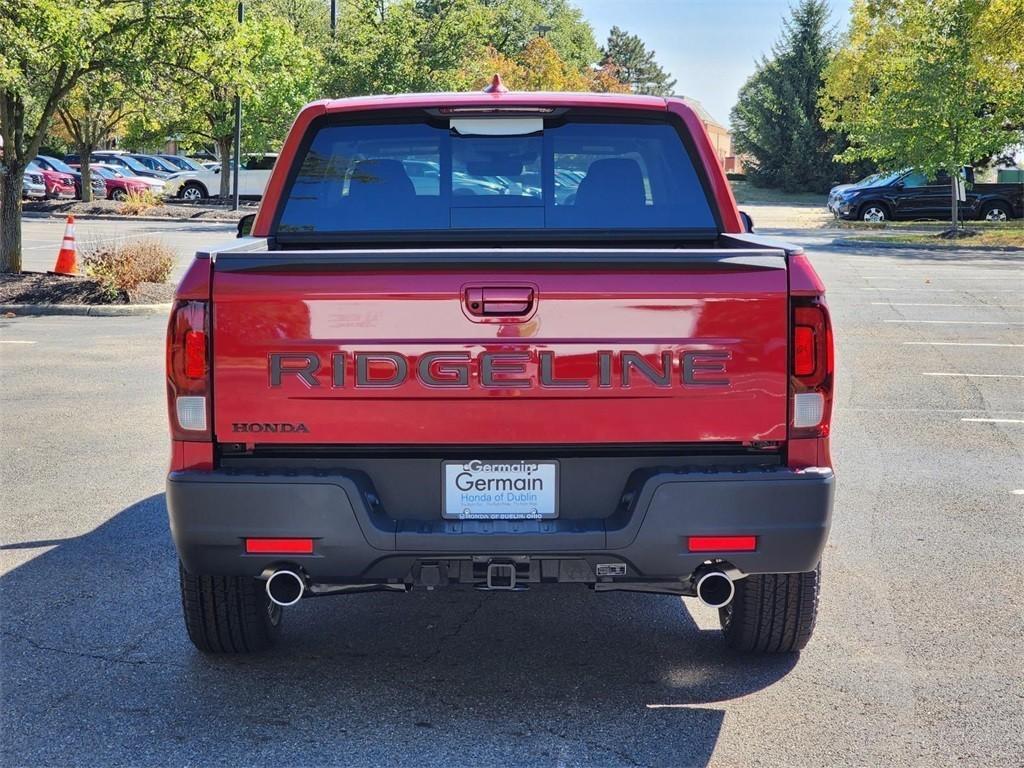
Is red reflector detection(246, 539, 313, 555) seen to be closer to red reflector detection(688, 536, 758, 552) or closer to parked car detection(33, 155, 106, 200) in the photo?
red reflector detection(688, 536, 758, 552)

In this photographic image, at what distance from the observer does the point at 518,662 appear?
486cm

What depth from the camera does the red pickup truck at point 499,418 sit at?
156 inches

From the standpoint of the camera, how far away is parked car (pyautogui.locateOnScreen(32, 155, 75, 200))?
43.5m

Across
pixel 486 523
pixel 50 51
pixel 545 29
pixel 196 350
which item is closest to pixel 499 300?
pixel 486 523

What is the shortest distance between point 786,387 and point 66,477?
5229 mm

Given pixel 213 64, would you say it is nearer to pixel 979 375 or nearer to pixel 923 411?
pixel 979 375

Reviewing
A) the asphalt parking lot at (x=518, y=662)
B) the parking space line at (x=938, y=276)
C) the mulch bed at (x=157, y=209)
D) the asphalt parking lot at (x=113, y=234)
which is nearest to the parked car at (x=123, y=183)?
the mulch bed at (x=157, y=209)

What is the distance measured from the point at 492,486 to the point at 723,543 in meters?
0.73

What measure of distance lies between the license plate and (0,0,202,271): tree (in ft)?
44.0

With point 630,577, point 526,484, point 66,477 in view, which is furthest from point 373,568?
point 66,477

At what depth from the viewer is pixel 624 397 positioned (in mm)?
4012

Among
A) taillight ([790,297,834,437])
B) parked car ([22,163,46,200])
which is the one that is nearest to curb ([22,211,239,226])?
parked car ([22,163,46,200])

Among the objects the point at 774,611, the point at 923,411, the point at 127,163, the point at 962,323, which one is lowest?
the point at 923,411

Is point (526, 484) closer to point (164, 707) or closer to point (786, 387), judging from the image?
point (786, 387)
